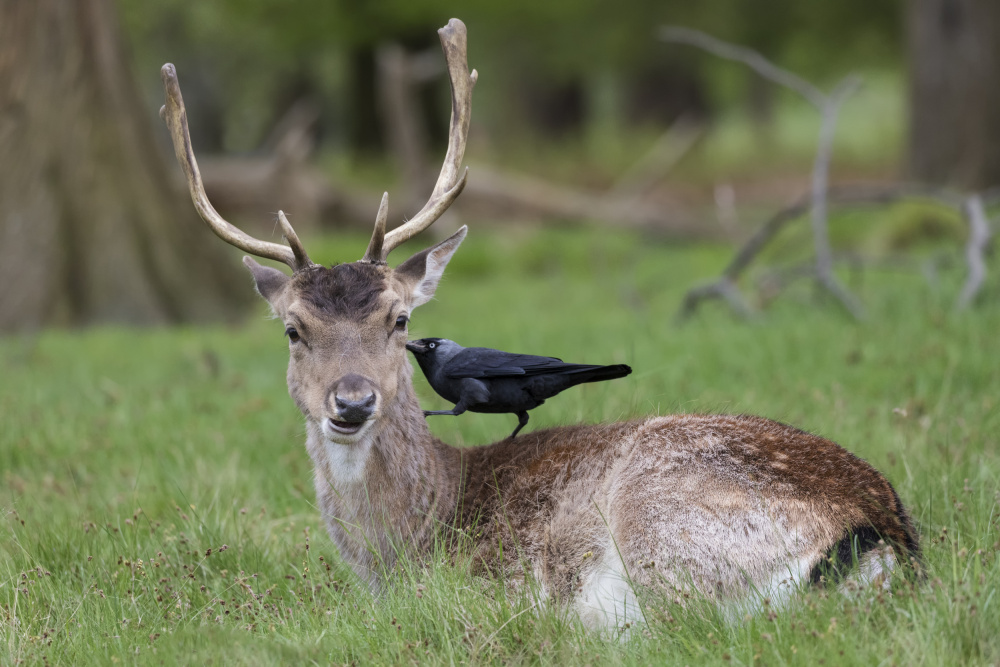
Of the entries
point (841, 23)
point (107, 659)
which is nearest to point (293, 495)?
point (107, 659)

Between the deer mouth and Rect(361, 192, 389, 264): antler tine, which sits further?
Rect(361, 192, 389, 264): antler tine

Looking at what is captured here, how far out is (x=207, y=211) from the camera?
438 centimetres

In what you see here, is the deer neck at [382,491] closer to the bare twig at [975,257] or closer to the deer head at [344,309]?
the deer head at [344,309]

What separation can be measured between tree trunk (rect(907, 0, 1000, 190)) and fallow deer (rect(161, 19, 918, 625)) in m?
10.4

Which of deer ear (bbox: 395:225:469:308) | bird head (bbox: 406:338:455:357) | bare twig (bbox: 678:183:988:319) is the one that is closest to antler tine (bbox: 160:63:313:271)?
deer ear (bbox: 395:225:469:308)

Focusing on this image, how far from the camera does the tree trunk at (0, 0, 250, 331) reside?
9812mm

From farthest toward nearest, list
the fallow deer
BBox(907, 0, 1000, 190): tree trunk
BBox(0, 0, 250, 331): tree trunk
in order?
BBox(907, 0, 1000, 190): tree trunk, BBox(0, 0, 250, 331): tree trunk, the fallow deer

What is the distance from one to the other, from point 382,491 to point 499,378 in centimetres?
62

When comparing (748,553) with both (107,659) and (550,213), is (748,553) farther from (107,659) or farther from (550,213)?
(550,213)

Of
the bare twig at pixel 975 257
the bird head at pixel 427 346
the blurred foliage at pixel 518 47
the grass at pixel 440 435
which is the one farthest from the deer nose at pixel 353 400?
the blurred foliage at pixel 518 47

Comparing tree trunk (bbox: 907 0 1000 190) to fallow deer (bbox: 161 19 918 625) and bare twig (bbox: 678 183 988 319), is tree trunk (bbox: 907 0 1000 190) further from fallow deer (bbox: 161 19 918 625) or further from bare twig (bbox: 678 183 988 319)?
fallow deer (bbox: 161 19 918 625)

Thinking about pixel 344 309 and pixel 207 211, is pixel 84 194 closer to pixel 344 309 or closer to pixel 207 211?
pixel 207 211

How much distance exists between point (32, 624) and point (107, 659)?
1.50ft

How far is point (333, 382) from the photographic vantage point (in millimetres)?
3801
